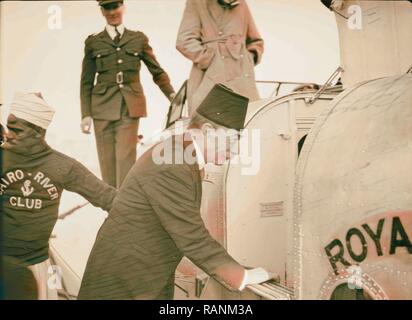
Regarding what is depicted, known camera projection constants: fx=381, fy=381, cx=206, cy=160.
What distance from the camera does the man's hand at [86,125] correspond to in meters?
2.41

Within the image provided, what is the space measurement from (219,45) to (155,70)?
43 centimetres

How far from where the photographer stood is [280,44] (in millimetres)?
2357

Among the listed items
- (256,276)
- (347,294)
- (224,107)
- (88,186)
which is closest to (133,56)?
(224,107)

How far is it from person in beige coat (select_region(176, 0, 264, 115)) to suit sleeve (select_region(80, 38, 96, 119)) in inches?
22.6

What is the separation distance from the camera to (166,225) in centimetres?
213

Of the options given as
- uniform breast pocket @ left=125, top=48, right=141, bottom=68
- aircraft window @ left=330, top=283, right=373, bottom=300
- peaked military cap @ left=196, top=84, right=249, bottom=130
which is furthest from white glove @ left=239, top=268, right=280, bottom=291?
uniform breast pocket @ left=125, top=48, right=141, bottom=68

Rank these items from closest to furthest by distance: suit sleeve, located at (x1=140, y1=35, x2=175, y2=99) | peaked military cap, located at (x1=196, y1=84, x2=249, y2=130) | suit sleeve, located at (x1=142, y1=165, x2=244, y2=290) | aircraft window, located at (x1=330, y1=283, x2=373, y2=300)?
aircraft window, located at (x1=330, y1=283, x2=373, y2=300), suit sleeve, located at (x1=142, y1=165, x2=244, y2=290), peaked military cap, located at (x1=196, y1=84, x2=249, y2=130), suit sleeve, located at (x1=140, y1=35, x2=175, y2=99)

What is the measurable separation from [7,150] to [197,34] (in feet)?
4.68

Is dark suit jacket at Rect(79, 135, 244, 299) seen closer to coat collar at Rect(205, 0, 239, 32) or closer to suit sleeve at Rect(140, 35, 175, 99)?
suit sleeve at Rect(140, 35, 175, 99)

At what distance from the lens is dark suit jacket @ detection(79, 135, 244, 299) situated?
6.95 feet

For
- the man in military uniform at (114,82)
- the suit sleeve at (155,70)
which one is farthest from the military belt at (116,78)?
the suit sleeve at (155,70)
